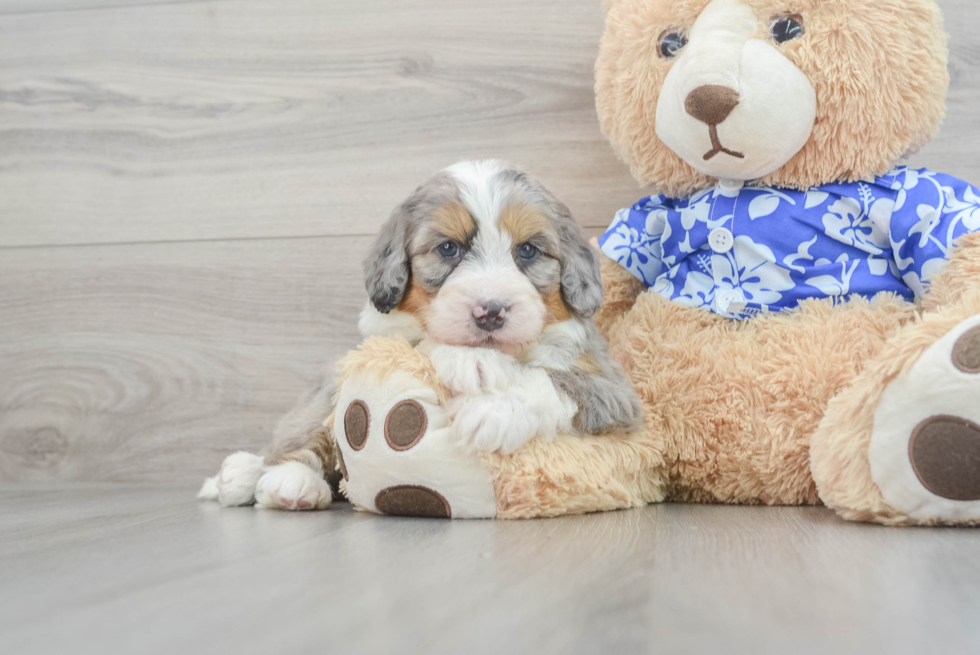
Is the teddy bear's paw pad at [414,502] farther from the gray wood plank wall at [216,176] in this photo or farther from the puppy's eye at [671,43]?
the puppy's eye at [671,43]

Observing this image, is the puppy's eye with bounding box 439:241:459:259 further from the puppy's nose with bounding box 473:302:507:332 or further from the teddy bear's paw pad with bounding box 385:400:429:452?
the teddy bear's paw pad with bounding box 385:400:429:452

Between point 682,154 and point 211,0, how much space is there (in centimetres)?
141

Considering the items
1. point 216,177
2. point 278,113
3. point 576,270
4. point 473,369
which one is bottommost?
A: point 473,369

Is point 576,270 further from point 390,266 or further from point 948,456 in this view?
point 948,456

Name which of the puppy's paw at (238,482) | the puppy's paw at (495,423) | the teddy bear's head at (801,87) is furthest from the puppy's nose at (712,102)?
the puppy's paw at (238,482)

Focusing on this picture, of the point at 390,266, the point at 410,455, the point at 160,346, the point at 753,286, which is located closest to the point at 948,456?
the point at 753,286

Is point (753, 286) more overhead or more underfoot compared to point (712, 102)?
more underfoot

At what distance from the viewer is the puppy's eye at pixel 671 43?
5.26 feet

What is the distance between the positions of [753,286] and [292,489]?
982 millimetres

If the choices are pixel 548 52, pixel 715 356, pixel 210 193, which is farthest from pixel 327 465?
pixel 548 52

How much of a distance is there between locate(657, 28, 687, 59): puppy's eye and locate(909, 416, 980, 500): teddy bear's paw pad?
864 millimetres

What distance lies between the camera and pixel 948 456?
3.67ft

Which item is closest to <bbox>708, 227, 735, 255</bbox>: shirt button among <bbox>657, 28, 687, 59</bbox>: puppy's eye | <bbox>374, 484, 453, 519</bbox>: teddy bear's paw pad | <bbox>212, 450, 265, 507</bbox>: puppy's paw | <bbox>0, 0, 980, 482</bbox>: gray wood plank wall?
<bbox>657, 28, 687, 59</bbox>: puppy's eye

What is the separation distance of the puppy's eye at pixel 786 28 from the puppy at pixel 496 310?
51 centimetres
